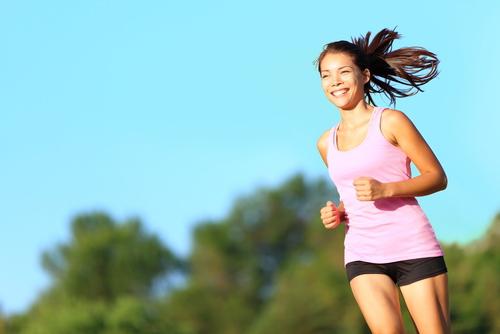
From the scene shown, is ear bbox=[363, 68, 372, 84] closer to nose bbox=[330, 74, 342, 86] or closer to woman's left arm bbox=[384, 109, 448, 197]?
nose bbox=[330, 74, 342, 86]

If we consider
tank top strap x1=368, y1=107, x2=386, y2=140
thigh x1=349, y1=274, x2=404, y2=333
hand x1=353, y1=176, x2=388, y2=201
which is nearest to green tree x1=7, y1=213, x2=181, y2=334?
thigh x1=349, y1=274, x2=404, y2=333

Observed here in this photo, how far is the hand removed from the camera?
6.26 m

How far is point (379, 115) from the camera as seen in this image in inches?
261

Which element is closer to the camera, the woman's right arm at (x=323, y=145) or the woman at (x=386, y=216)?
the woman at (x=386, y=216)

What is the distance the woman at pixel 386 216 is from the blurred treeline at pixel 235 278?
20484 millimetres

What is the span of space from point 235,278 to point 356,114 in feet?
146

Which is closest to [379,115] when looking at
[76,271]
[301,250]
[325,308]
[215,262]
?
[325,308]

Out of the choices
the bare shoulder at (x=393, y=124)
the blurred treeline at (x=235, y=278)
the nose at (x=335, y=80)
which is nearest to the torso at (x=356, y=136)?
the bare shoulder at (x=393, y=124)

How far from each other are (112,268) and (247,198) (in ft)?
36.5

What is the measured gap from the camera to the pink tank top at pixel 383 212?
21.5 ft

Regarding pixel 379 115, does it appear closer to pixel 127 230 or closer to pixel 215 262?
pixel 127 230

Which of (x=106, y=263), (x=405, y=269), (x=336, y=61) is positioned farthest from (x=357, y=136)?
(x=106, y=263)

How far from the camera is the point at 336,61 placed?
6801mm

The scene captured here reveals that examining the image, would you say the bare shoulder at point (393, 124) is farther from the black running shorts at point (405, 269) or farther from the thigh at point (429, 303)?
the thigh at point (429, 303)
